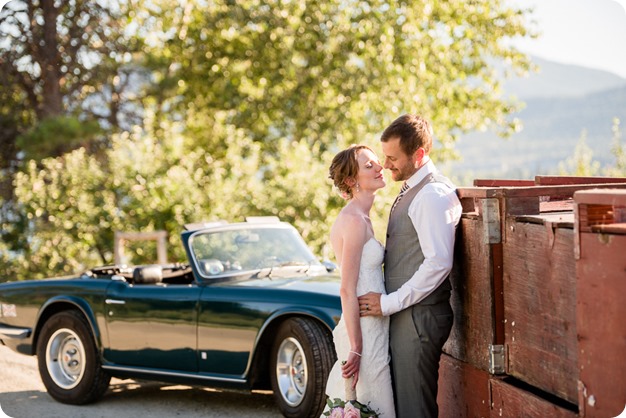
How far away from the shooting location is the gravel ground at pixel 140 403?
807 centimetres

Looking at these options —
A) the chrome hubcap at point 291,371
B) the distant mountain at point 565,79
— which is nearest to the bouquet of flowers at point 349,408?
the chrome hubcap at point 291,371

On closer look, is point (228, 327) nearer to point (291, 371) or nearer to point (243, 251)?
point (291, 371)

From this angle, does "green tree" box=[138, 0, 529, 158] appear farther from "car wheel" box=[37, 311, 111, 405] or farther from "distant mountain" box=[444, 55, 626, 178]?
"distant mountain" box=[444, 55, 626, 178]

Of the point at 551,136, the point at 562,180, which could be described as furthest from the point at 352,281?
the point at 551,136

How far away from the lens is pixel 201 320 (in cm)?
794

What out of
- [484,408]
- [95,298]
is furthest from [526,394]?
[95,298]

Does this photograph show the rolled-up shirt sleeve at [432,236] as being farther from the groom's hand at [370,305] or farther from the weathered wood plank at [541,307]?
the weathered wood plank at [541,307]

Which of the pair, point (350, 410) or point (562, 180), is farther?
point (562, 180)

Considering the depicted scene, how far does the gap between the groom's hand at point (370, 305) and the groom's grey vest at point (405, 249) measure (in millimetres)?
91

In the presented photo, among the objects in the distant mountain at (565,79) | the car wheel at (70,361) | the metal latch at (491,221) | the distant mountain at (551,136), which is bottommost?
the car wheel at (70,361)

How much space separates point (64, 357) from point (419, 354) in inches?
204

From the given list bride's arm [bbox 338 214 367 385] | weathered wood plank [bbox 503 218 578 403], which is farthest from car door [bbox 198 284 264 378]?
weathered wood plank [bbox 503 218 578 403]

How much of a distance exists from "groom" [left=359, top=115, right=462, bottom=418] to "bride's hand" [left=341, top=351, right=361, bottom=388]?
224mm

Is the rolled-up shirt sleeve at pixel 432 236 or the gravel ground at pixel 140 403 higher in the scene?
the rolled-up shirt sleeve at pixel 432 236
